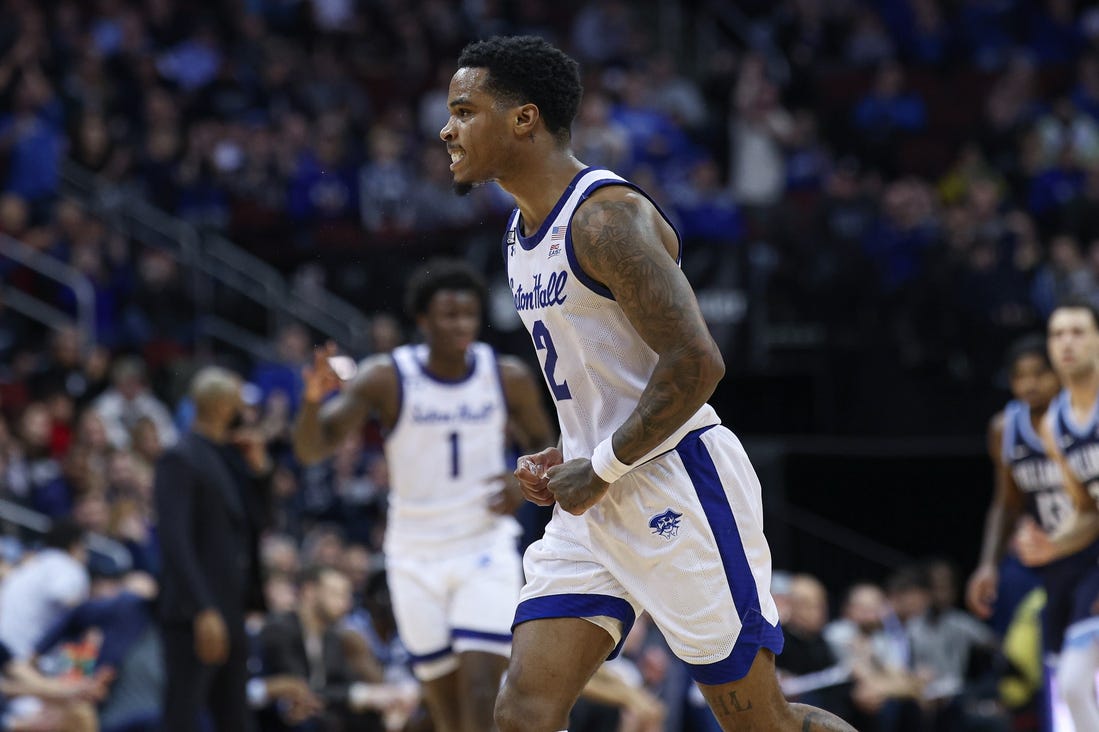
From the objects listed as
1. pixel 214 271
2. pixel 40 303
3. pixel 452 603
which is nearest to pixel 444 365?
pixel 452 603

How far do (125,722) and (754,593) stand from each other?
585cm

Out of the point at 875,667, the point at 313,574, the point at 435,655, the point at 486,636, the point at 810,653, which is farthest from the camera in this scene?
the point at 875,667

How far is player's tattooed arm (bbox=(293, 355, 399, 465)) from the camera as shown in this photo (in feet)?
23.6

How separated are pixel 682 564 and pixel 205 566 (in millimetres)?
4342

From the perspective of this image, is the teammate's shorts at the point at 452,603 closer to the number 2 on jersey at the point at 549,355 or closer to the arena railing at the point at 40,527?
the number 2 on jersey at the point at 549,355

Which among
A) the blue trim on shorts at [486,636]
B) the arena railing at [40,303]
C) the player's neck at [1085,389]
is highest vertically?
the arena railing at [40,303]

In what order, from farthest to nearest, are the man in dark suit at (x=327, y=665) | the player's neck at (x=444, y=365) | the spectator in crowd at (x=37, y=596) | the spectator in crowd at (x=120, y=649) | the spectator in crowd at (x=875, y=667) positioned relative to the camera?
the spectator in crowd at (x=875, y=667) → the man in dark suit at (x=327, y=665) → the spectator in crowd at (x=120, y=649) → the spectator in crowd at (x=37, y=596) → the player's neck at (x=444, y=365)

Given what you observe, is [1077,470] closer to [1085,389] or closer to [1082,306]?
[1085,389]

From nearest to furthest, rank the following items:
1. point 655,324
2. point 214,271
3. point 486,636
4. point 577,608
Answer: point 655,324 → point 577,608 → point 486,636 → point 214,271

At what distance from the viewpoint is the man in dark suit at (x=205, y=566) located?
798cm

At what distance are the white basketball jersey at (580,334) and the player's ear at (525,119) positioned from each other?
20 cm

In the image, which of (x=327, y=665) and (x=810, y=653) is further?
(x=810, y=653)

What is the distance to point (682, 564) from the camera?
176 inches

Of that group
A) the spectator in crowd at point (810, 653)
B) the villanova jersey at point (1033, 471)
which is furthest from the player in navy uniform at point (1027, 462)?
the spectator in crowd at point (810, 653)
